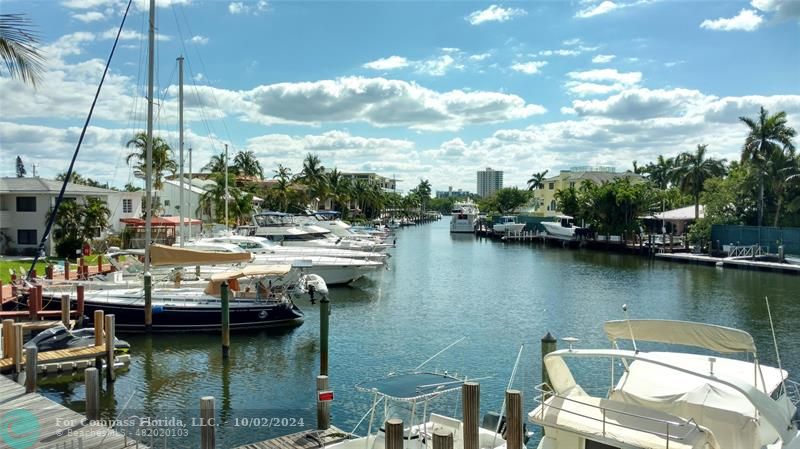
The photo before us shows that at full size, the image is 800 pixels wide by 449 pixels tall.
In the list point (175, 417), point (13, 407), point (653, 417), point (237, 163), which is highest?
point (237, 163)

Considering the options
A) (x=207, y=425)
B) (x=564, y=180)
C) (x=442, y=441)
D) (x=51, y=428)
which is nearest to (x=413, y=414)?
(x=442, y=441)

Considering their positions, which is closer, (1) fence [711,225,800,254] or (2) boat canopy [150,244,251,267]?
(2) boat canopy [150,244,251,267]

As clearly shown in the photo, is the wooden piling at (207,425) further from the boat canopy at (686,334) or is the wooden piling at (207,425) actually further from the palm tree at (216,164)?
the palm tree at (216,164)

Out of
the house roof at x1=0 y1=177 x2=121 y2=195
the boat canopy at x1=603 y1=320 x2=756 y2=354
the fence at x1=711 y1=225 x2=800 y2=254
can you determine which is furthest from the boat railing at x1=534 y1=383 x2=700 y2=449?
the fence at x1=711 y1=225 x2=800 y2=254

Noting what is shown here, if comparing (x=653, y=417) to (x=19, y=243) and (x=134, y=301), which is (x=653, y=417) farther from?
(x=19, y=243)

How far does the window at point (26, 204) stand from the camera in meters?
47.8

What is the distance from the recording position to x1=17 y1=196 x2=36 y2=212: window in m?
47.8

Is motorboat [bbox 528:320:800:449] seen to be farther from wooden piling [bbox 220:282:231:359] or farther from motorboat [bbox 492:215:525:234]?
motorboat [bbox 492:215:525:234]

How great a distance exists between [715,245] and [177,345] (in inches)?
2383

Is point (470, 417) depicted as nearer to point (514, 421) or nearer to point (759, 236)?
point (514, 421)

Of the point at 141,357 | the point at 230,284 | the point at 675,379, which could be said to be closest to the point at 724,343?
the point at 675,379

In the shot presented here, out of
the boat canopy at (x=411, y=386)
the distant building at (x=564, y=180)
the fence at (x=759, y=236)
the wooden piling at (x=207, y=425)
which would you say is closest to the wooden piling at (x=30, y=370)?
the wooden piling at (x=207, y=425)

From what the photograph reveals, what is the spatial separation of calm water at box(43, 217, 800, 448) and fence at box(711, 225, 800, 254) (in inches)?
374

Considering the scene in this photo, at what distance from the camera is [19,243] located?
47875 mm
